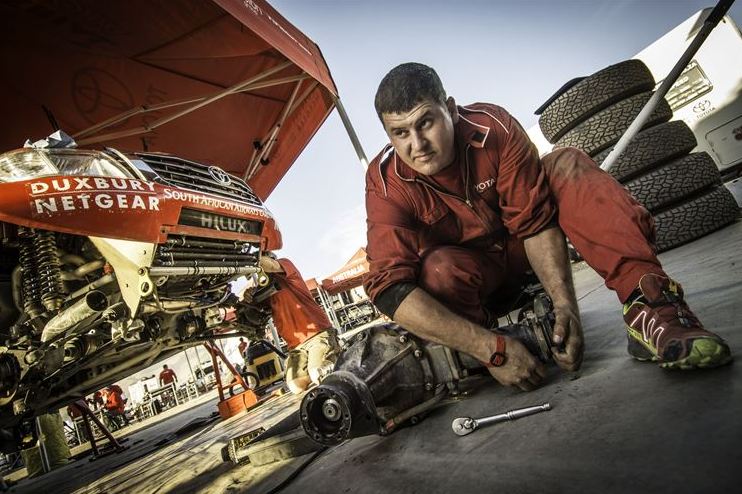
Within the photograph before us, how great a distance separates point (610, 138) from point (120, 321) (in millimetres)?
3507

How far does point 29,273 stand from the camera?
1.67m

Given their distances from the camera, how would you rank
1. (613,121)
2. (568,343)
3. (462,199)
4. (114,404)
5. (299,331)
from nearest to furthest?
(568,343) → (462,199) → (613,121) → (299,331) → (114,404)

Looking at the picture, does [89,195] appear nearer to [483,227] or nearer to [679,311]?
[483,227]

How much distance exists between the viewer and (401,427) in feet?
3.70

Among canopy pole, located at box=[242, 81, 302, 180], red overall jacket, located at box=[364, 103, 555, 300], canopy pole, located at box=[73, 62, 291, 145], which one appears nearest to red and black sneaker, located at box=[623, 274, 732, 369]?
red overall jacket, located at box=[364, 103, 555, 300]

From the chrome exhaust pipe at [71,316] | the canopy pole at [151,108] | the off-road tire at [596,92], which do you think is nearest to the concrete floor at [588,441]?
the chrome exhaust pipe at [71,316]

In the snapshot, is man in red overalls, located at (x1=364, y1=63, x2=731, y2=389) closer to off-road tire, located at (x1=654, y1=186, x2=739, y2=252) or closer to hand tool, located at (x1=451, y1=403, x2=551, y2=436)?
hand tool, located at (x1=451, y1=403, x2=551, y2=436)

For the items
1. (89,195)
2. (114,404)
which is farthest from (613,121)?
(114,404)

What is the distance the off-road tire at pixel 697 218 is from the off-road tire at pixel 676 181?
8 cm

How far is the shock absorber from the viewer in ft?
5.37

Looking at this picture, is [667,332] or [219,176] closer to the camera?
[667,332]

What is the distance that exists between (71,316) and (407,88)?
1.86 metres

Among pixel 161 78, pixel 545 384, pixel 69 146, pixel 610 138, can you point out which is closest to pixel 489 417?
pixel 545 384

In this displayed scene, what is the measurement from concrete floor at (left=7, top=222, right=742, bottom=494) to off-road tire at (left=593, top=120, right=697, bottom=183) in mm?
1422
